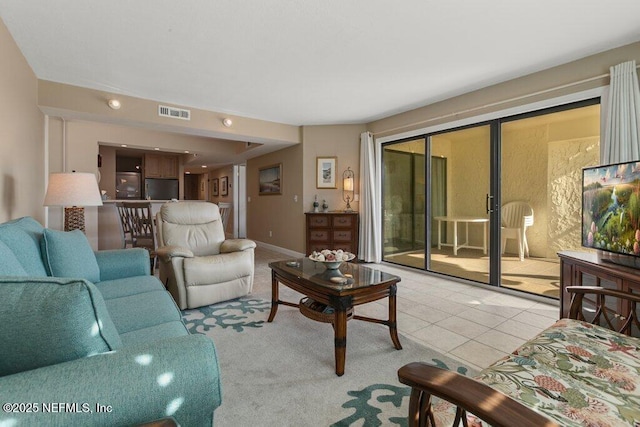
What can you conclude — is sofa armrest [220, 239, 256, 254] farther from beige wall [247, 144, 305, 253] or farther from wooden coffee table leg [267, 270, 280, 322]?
beige wall [247, 144, 305, 253]

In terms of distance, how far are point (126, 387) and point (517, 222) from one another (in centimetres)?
391

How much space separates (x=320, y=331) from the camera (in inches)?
94.5

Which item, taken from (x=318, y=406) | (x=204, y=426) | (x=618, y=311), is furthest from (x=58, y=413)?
(x=618, y=311)

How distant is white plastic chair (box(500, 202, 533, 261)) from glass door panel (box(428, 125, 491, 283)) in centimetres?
19

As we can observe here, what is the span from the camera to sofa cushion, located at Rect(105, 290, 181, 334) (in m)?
1.52

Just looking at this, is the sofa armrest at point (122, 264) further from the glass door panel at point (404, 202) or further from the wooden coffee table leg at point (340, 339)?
the glass door panel at point (404, 202)

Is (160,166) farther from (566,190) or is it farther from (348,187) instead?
(566,190)

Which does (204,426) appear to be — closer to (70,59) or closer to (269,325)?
(269,325)

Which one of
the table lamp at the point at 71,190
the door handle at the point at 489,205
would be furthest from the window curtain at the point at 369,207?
the table lamp at the point at 71,190

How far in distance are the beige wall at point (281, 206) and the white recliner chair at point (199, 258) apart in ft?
6.71

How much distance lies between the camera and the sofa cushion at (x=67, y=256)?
1801 mm

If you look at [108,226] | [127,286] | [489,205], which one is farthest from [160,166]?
[489,205]

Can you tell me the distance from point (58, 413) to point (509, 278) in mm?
4013

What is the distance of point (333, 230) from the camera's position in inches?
195
